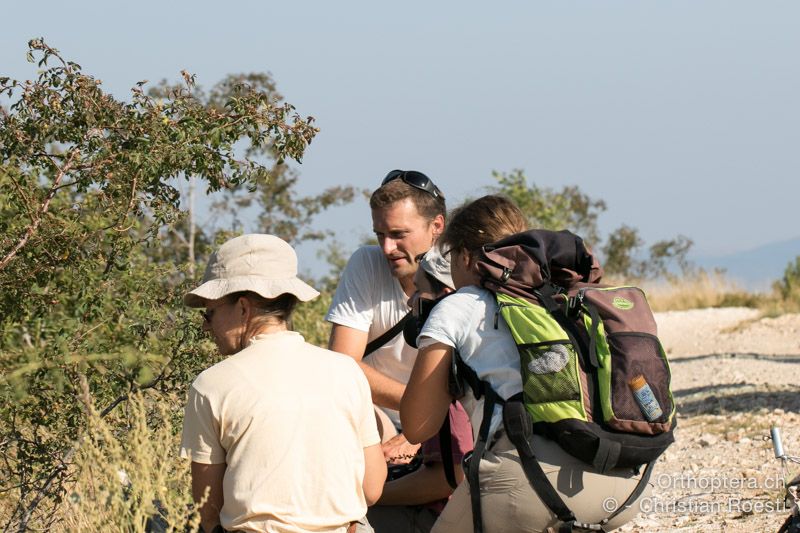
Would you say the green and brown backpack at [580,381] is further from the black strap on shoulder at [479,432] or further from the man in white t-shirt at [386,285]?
the man in white t-shirt at [386,285]

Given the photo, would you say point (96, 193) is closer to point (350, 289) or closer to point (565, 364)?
point (350, 289)

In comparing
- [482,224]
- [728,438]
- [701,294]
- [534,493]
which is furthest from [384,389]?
[701,294]

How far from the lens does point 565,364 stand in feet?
11.2

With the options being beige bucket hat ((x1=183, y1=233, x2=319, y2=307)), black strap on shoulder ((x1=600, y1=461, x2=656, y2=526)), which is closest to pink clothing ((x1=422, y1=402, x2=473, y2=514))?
black strap on shoulder ((x1=600, y1=461, x2=656, y2=526))

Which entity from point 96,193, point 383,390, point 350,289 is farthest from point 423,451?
point 96,193

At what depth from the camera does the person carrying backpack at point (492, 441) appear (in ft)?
11.4

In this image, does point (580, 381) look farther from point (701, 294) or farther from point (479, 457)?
point (701, 294)

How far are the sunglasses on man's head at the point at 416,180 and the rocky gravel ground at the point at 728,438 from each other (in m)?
1.60

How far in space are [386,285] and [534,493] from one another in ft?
5.61

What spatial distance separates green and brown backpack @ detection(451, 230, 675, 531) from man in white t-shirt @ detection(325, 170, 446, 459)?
1.43 metres

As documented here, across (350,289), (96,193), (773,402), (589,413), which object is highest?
(96,193)

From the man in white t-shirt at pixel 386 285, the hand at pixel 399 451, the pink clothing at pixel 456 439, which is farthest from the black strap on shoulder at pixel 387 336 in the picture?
the pink clothing at pixel 456 439

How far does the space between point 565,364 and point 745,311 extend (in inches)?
722

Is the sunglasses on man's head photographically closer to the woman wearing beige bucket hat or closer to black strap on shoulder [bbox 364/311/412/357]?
black strap on shoulder [bbox 364/311/412/357]
